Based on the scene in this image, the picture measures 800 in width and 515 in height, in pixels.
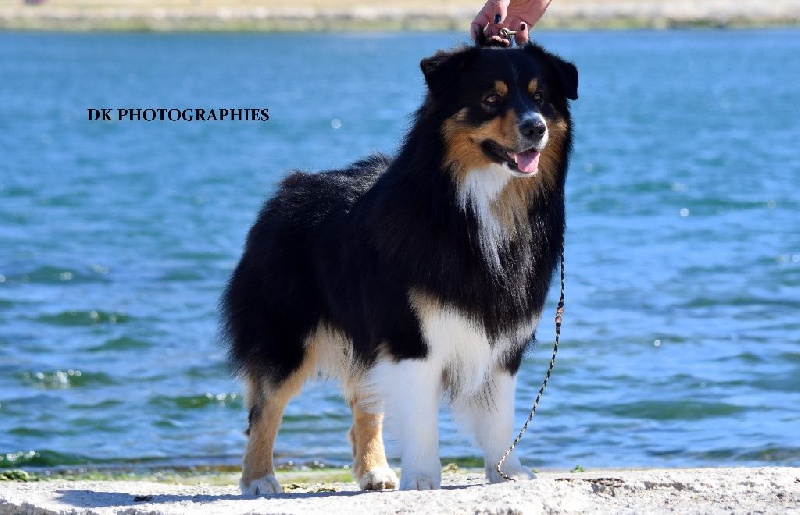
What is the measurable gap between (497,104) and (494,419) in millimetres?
1498

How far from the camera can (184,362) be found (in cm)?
1176

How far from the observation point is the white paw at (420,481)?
603 centimetres

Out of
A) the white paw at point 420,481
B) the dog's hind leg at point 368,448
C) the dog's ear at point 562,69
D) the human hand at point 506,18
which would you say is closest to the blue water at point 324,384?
the human hand at point 506,18

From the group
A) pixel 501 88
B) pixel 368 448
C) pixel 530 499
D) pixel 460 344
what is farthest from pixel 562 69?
pixel 368 448

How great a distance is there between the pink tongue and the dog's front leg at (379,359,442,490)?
952mm

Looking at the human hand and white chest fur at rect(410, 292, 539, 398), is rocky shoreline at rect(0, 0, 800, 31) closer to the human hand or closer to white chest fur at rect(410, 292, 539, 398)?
the human hand

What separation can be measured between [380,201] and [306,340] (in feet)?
3.50

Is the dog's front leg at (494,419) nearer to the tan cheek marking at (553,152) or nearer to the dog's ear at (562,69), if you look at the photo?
the tan cheek marking at (553,152)

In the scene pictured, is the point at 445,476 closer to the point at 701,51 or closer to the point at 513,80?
the point at 513,80

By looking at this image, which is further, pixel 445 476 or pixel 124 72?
pixel 124 72

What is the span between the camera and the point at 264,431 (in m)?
6.80

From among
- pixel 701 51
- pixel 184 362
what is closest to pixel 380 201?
pixel 184 362

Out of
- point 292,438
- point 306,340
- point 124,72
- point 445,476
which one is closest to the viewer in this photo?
point 306,340

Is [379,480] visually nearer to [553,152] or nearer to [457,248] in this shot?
[457,248]
